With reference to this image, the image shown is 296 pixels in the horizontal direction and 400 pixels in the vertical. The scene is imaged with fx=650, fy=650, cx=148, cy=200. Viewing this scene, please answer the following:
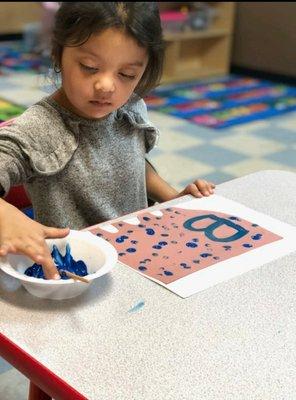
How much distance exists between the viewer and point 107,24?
2.82ft

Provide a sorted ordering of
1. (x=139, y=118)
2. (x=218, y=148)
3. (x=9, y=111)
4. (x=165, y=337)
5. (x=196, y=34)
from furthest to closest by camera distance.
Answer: (x=196, y=34)
(x=218, y=148)
(x=9, y=111)
(x=139, y=118)
(x=165, y=337)

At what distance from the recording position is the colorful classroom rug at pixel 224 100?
3283 mm

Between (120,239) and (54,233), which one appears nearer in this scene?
(54,233)

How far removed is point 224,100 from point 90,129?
107 inches

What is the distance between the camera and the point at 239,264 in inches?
30.7

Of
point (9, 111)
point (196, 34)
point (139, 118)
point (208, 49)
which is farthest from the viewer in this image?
point (208, 49)

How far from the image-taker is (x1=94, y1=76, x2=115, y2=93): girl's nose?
0.83 meters

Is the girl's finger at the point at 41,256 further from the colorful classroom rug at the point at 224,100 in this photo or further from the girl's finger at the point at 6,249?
the colorful classroom rug at the point at 224,100

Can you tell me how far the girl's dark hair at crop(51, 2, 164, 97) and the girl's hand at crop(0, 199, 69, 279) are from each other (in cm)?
29

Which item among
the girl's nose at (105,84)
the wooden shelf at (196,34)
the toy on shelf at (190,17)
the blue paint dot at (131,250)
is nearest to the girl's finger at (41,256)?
the blue paint dot at (131,250)

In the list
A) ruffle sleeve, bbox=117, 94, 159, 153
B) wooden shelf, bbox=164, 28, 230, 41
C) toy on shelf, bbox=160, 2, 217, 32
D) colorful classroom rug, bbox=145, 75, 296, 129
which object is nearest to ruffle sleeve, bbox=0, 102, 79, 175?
ruffle sleeve, bbox=117, 94, 159, 153

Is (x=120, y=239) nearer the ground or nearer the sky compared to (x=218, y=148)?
nearer the sky

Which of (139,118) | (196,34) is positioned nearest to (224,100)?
(196,34)

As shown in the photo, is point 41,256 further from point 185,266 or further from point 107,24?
point 107,24
